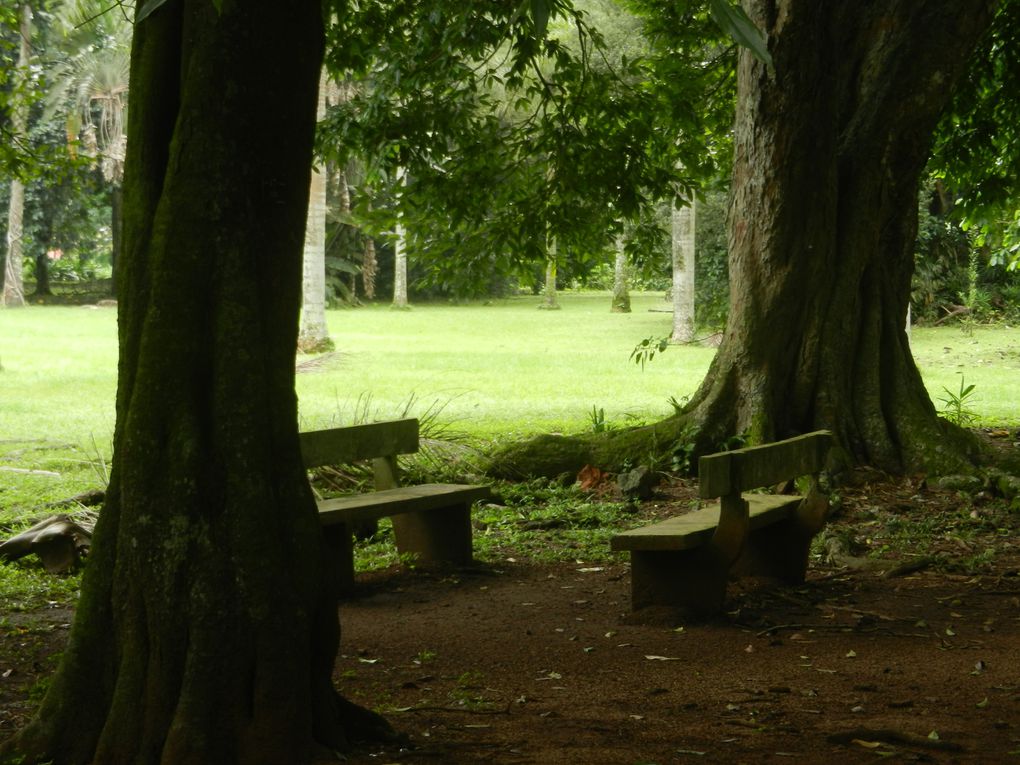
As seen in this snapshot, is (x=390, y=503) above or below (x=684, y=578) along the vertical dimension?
above

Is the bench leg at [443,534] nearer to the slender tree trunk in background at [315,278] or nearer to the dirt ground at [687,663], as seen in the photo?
the dirt ground at [687,663]

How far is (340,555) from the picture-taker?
7070mm

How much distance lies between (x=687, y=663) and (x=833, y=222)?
6053 millimetres

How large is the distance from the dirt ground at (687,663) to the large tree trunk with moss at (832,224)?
7.50 ft

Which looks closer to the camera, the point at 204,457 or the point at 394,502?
the point at 204,457

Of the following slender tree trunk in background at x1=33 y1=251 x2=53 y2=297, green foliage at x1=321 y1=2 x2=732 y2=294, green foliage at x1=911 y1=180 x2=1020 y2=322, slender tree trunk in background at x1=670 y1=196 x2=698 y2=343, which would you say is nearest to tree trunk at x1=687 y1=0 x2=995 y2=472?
green foliage at x1=321 y1=2 x2=732 y2=294

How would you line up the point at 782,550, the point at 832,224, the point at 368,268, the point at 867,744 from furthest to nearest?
the point at 368,268, the point at 832,224, the point at 782,550, the point at 867,744

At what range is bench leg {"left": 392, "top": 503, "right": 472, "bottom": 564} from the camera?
788 cm

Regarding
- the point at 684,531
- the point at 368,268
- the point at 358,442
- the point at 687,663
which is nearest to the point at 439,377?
the point at 358,442

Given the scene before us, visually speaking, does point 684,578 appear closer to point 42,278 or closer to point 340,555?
point 340,555

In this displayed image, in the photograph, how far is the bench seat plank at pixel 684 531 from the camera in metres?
6.11

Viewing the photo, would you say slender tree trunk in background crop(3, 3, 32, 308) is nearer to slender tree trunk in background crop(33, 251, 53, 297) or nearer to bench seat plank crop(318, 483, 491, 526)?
slender tree trunk in background crop(33, 251, 53, 297)

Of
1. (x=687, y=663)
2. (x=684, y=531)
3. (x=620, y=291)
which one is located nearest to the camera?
(x=687, y=663)

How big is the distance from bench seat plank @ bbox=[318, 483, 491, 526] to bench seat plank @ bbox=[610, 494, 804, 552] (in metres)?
1.55
